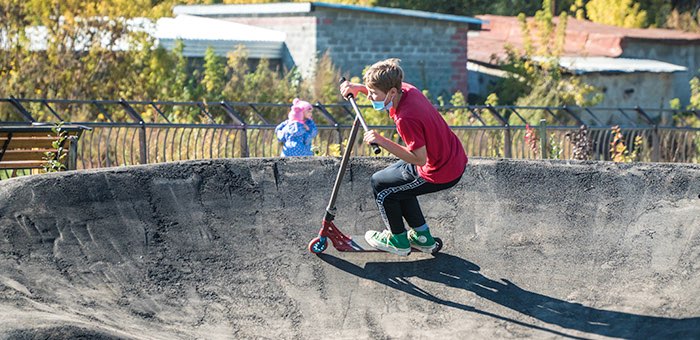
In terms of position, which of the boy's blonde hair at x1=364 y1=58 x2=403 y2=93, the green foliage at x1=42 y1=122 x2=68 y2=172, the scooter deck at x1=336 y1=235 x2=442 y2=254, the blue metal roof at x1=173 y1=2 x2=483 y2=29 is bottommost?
the scooter deck at x1=336 y1=235 x2=442 y2=254

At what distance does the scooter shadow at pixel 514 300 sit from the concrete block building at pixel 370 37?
14241mm

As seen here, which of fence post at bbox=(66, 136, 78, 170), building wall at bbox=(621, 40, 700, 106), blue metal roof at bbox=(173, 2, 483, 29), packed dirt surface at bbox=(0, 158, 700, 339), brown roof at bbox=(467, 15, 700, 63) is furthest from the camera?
building wall at bbox=(621, 40, 700, 106)

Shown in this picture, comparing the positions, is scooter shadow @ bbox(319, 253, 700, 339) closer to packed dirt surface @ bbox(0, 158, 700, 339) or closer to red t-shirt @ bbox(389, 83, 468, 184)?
packed dirt surface @ bbox(0, 158, 700, 339)

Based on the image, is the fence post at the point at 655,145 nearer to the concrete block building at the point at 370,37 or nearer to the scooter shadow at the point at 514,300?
the concrete block building at the point at 370,37

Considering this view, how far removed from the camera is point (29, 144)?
1004 centimetres

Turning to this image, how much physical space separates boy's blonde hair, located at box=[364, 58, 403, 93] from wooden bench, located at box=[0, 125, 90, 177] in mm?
4039

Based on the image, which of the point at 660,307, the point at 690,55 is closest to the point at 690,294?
the point at 660,307

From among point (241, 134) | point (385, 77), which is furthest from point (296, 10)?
point (385, 77)

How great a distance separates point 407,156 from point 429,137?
20 cm

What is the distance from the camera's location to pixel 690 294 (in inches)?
259

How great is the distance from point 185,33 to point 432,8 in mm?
14451

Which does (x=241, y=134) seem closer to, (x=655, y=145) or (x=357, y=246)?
(x=357, y=246)

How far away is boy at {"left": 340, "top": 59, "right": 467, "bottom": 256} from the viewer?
6.56 metres

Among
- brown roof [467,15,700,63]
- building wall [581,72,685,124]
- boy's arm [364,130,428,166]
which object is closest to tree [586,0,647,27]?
brown roof [467,15,700,63]
